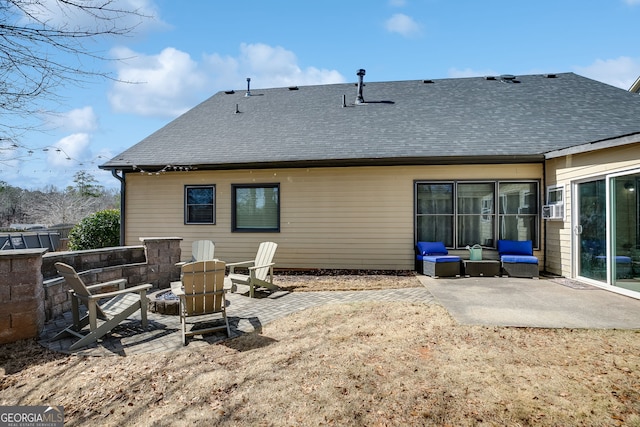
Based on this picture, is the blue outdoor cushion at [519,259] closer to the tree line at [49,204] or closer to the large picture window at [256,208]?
the large picture window at [256,208]

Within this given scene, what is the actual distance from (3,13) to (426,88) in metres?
11.4

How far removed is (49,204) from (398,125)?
26.0 m

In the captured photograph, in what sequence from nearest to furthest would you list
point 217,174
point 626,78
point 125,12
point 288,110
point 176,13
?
point 125,12
point 176,13
point 217,174
point 288,110
point 626,78

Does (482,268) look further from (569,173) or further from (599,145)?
(599,145)

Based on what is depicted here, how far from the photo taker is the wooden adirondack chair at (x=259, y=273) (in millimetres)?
6395

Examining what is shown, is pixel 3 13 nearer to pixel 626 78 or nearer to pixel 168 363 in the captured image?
pixel 168 363

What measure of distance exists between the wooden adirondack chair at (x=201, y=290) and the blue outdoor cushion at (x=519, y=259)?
21.0 ft

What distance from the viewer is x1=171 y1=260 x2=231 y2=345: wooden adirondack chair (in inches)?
170

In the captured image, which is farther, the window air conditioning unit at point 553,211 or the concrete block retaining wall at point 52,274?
the window air conditioning unit at point 553,211

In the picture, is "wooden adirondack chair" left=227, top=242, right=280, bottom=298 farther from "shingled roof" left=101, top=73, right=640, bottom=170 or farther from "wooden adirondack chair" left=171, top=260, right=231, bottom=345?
"shingled roof" left=101, top=73, right=640, bottom=170

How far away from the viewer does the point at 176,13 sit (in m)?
5.41

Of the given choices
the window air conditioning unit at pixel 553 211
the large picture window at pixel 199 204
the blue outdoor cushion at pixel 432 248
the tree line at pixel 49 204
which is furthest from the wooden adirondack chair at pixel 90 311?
the tree line at pixel 49 204

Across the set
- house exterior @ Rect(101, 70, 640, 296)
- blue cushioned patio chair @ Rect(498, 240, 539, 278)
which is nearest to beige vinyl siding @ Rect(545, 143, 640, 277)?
house exterior @ Rect(101, 70, 640, 296)

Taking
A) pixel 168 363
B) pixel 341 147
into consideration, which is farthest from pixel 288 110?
pixel 168 363
